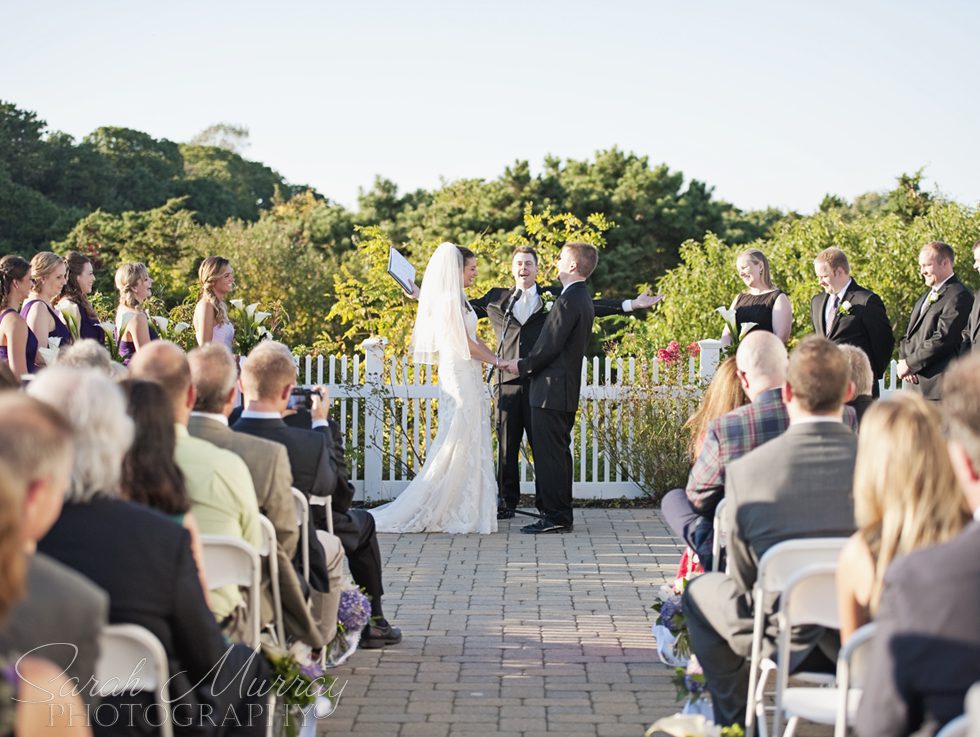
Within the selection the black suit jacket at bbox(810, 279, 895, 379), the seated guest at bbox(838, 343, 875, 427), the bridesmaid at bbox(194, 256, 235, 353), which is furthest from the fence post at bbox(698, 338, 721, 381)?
the seated guest at bbox(838, 343, 875, 427)

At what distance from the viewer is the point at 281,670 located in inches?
163

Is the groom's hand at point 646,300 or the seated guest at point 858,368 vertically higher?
the groom's hand at point 646,300

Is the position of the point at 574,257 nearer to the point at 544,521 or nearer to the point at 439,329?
the point at 439,329

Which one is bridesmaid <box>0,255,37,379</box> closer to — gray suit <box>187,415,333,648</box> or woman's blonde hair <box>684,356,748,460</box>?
gray suit <box>187,415,333,648</box>

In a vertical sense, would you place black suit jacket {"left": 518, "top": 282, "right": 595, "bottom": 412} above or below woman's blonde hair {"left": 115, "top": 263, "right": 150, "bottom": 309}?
below

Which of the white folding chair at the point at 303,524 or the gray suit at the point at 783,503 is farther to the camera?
the white folding chair at the point at 303,524

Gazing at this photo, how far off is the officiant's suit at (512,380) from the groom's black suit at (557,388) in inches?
12.9

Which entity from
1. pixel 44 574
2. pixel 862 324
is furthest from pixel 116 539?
pixel 862 324

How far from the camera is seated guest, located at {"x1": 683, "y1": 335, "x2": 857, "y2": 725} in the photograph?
13.3 feet

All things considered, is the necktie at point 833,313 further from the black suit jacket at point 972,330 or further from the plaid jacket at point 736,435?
the plaid jacket at point 736,435

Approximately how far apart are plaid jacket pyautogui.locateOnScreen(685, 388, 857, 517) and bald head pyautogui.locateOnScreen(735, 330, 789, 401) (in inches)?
4.4

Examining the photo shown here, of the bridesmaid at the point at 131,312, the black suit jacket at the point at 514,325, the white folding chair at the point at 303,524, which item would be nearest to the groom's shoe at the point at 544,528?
the black suit jacket at the point at 514,325

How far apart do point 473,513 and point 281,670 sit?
216 inches

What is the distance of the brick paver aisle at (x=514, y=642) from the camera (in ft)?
16.3
